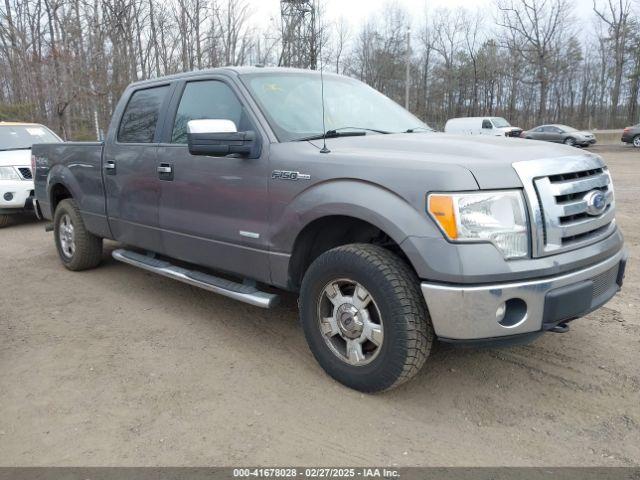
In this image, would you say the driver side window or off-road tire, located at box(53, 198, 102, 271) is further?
off-road tire, located at box(53, 198, 102, 271)

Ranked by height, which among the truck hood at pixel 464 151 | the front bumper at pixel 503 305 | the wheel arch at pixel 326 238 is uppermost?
the truck hood at pixel 464 151

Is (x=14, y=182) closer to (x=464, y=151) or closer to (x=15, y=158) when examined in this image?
(x=15, y=158)

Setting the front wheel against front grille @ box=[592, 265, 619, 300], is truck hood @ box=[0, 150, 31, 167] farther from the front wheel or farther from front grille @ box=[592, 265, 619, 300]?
front grille @ box=[592, 265, 619, 300]

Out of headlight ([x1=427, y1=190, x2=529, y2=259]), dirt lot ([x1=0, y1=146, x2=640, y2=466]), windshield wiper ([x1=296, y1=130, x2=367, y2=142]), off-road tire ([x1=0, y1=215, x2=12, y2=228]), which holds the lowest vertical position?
dirt lot ([x1=0, y1=146, x2=640, y2=466])

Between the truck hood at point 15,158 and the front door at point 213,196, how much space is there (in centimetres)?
580

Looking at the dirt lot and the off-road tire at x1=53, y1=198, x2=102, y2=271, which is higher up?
the off-road tire at x1=53, y1=198, x2=102, y2=271

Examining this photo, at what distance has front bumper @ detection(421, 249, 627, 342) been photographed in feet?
8.41

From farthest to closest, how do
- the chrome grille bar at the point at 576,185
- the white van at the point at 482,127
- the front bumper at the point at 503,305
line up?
the white van at the point at 482,127 → the chrome grille bar at the point at 576,185 → the front bumper at the point at 503,305

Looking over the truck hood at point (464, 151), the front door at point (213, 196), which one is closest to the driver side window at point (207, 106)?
the front door at point (213, 196)

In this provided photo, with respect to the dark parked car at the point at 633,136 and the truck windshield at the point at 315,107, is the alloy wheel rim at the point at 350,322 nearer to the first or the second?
the truck windshield at the point at 315,107

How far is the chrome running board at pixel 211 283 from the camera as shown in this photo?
353 centimetres

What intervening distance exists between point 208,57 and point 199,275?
2572 centimetres

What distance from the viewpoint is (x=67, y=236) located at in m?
5.90

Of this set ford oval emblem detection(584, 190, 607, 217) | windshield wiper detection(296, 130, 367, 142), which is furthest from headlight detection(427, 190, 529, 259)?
windshield wiper detection(296, 130, 367, 142)
